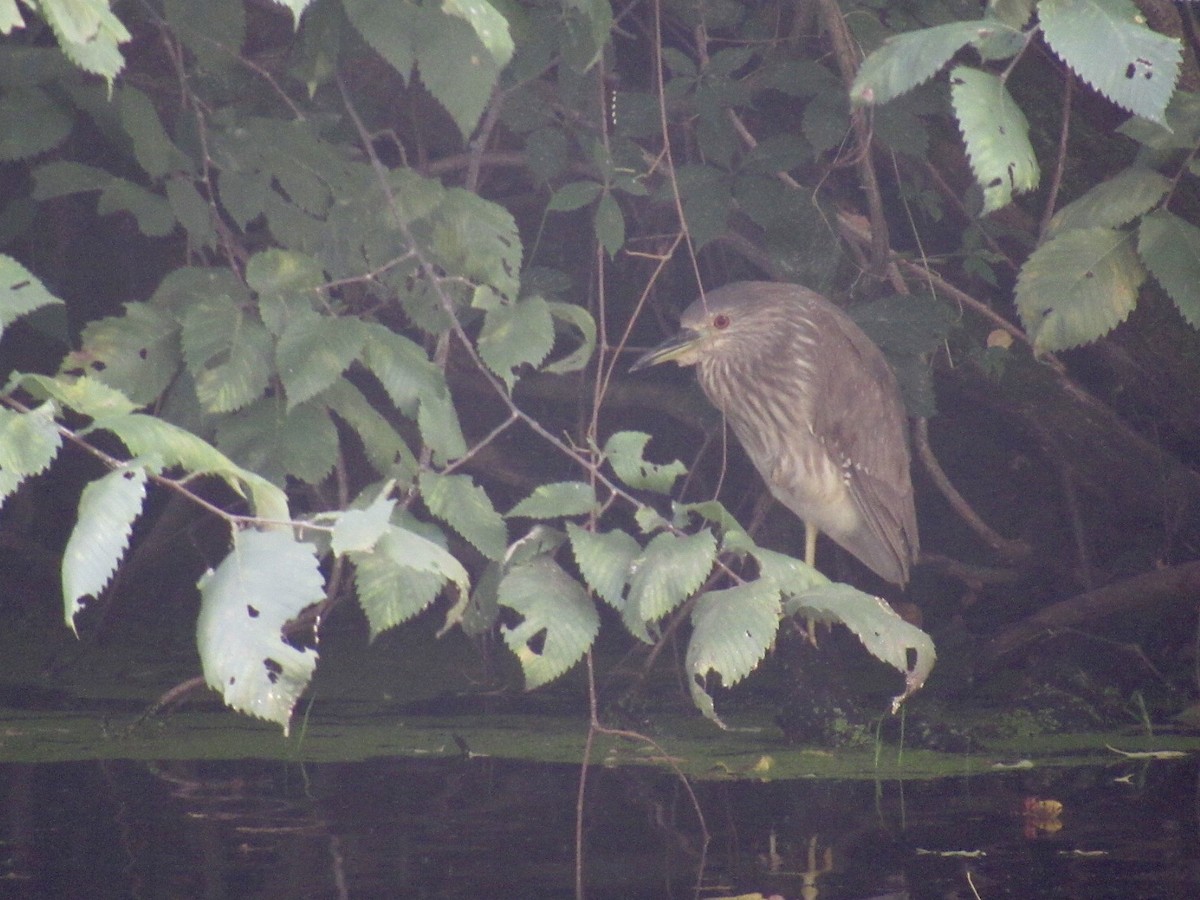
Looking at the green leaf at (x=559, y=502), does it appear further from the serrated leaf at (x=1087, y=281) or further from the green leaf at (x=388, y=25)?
the serrated leaf at (x=1087, y=281)

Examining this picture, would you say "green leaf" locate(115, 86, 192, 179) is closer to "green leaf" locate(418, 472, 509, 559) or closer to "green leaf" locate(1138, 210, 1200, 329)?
"green leaf" locate(418, 472, 509, 559)

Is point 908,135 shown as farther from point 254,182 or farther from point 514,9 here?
point 254,182

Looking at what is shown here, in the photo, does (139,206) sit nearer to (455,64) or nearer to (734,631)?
(455,64)

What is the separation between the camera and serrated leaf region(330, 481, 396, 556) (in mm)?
1428

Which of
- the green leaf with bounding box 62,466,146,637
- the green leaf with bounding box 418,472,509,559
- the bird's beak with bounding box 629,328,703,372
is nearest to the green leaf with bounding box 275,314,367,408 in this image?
the green leaf with bounding box 418,472,509,559

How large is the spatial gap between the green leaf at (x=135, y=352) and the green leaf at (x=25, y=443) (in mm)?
787

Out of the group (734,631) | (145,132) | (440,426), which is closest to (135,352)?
(145,132)

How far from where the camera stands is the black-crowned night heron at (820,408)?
147 inches

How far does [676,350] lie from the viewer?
3717 millimetres

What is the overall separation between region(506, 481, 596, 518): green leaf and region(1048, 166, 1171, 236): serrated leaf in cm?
102

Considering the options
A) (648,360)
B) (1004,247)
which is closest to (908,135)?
(1004,247)

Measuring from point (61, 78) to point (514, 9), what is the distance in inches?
33.7

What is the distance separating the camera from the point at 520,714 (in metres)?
3.44

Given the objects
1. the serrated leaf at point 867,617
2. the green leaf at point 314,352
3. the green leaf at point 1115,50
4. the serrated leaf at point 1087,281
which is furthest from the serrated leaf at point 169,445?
the serrated leaf at point 1087,281
